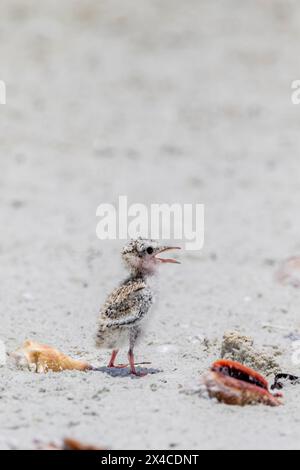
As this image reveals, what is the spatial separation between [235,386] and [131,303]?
85 centimetres

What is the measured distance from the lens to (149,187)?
368 inches

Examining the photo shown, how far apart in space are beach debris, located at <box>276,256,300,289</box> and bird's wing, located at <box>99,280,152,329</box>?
7.61 feet

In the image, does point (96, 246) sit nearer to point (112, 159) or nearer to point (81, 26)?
point (112, 159)

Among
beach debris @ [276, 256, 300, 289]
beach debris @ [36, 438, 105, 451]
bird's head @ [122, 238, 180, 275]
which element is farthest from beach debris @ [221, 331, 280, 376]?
beach debris @ [276, 256, 300, 289]

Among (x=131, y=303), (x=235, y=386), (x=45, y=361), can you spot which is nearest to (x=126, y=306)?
(x=131, y=303)

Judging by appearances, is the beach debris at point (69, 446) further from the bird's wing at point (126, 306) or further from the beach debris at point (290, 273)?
the beach debris at point (290, 273)

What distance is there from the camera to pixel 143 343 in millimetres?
5211

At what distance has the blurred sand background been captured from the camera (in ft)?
12.9

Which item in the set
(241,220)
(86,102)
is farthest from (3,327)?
(86,102)

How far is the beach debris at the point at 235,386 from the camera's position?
3.95 m

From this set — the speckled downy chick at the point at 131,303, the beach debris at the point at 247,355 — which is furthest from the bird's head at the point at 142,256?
the beach debris at the point at 247,355

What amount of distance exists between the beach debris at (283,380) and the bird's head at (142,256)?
0.82 metres
